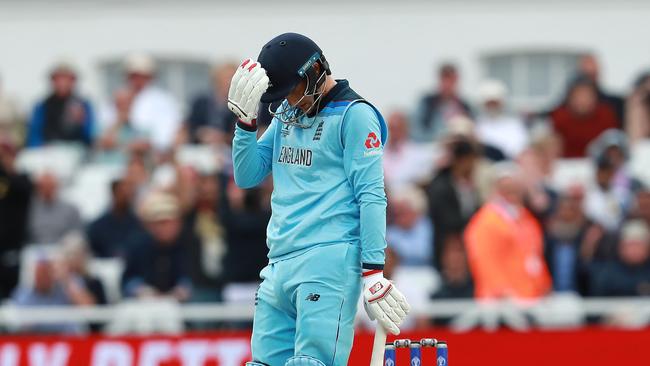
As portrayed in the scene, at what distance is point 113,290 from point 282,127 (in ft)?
22.4

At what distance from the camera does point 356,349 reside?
13.3m

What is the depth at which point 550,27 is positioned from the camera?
907 inches

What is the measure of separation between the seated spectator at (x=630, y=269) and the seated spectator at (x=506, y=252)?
0.53 metres

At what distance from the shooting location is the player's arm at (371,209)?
8680 millimetres

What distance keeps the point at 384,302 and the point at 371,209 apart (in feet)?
1.61

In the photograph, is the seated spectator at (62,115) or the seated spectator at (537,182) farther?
the seated spectator at (62,115)

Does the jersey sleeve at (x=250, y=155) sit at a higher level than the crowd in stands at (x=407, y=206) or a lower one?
higher

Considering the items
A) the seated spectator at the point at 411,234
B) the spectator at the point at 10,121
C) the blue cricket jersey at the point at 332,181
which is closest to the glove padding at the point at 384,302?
the blue cricket jersey at the point at 332,181

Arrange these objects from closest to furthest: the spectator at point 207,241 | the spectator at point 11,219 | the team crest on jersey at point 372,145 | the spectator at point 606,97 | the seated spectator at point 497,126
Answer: the team crest on jersey at point 372,145 < the spectator at point 207,241 < the spectator at point 11,219 < the seated spectator at point 497,126 < the spectator at point 606,97

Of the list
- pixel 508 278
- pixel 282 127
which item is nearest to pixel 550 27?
pixel 508 278

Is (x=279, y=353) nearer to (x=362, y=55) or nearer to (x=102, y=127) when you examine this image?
(x=102, y=127)

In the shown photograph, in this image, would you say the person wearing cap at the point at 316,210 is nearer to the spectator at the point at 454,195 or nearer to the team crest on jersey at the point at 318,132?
the team crest on jersey at the point at 318,132

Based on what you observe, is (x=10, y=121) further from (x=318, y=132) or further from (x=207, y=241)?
(x=318, y=132)

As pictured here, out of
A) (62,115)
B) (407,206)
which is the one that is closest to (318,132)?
(407,206)
